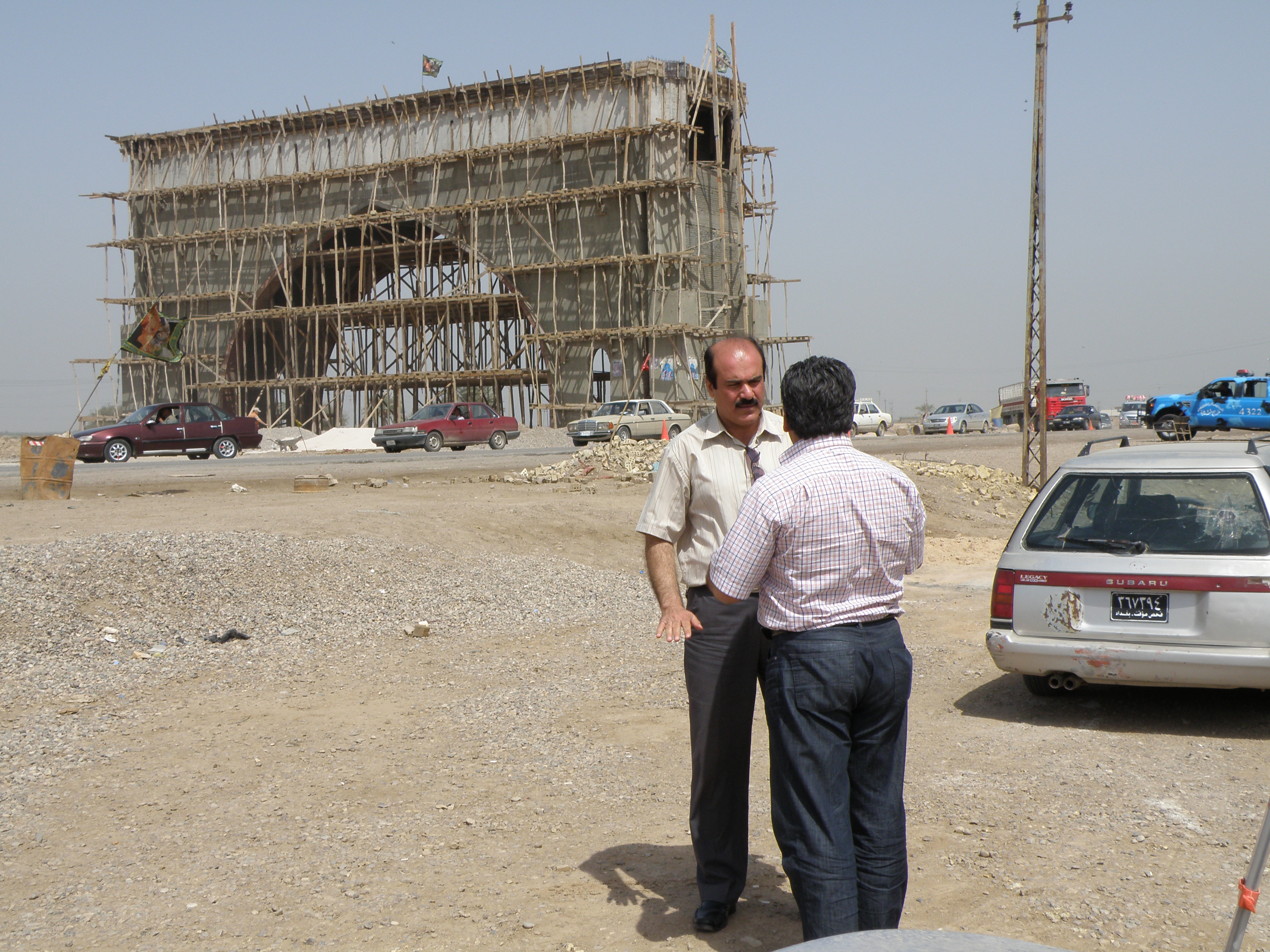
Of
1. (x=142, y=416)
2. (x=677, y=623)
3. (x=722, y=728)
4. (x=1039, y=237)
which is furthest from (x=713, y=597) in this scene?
(x=142, y=416)

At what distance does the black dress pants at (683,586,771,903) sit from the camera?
387cm

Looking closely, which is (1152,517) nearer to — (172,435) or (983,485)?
(983,485)

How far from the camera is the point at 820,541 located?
3381 millimetres

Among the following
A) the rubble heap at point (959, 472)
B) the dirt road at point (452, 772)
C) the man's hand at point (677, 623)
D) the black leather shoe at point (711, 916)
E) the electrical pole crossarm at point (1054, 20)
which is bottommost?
the dirt road at point (452, 772)

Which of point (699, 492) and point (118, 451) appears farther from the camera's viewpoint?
point (118, 451)

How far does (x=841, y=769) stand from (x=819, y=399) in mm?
1053

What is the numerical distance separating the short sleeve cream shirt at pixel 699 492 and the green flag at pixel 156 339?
37.6 meters

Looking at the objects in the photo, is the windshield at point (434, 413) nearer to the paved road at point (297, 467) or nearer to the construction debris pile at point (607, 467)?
the paved road at point (297, 467)

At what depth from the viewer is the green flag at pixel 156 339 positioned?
3872 cm

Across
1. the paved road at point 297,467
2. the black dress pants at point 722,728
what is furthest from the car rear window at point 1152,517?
the paved road at point 297,467

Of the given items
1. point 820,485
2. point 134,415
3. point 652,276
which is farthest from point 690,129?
point 820,485

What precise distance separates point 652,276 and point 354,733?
3863cm

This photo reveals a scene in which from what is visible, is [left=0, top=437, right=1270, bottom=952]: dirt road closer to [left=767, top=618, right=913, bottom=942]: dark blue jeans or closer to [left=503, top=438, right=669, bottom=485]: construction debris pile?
[left=767, top=618, right=913, bottom=942]: dark blue jeans

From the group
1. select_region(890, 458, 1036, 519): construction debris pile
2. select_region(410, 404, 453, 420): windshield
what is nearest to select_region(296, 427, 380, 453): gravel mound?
select_region(410, 404, 453, 420): windshield
